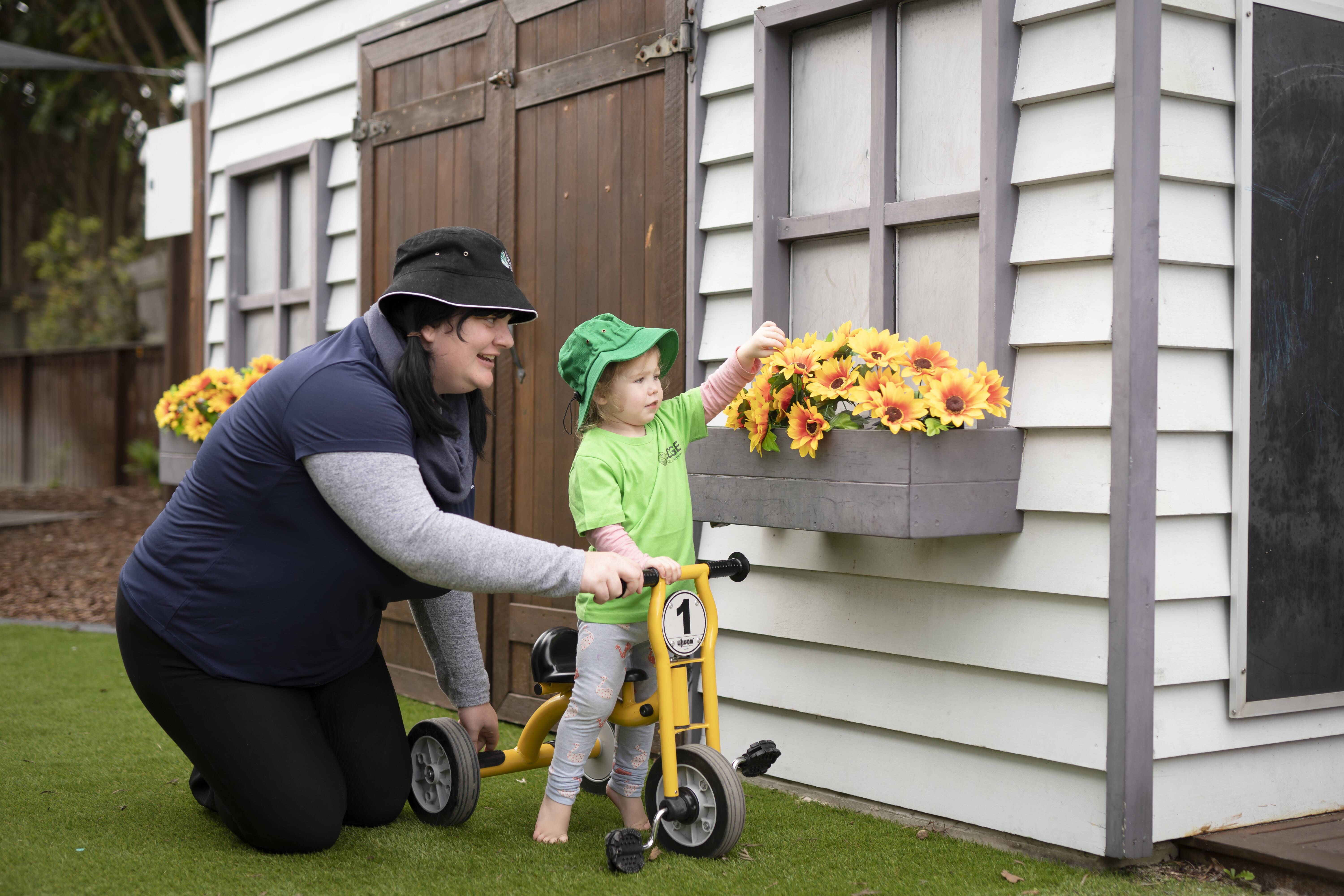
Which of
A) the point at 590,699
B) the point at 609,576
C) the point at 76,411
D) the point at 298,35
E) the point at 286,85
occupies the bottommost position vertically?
the point at 590,699

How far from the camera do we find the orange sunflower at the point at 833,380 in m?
2.86

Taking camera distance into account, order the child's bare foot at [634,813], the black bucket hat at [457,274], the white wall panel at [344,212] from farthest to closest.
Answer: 1. the white wall panel at [344,212]
2. the child's bare foot at [634,813]
3. the black bucket hat at [457,274]

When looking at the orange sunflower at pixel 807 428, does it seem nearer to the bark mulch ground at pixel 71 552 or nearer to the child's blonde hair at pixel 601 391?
the child's blonde hair at pixel 601 391

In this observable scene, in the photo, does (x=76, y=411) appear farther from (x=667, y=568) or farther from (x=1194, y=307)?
(x=1194, y=307)

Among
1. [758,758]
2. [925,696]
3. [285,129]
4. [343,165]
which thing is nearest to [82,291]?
[285,129]

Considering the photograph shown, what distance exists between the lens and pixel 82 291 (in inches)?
749

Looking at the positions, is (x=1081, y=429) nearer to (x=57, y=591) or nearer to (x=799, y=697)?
(x=799, y=697)

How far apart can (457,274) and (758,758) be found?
1239 millimetres

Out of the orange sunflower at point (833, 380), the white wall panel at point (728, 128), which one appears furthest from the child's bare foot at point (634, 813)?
the white wall panel at point (728, 128)

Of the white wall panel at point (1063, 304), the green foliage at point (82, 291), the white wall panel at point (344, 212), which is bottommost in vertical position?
the white wall panel at point (1063, 304)

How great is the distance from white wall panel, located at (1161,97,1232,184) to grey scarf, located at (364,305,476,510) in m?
1.69

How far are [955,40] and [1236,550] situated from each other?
140cm

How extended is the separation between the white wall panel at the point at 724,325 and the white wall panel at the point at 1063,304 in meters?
0.87

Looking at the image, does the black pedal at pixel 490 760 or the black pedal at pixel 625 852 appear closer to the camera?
the black pedal at pixel 625 852
